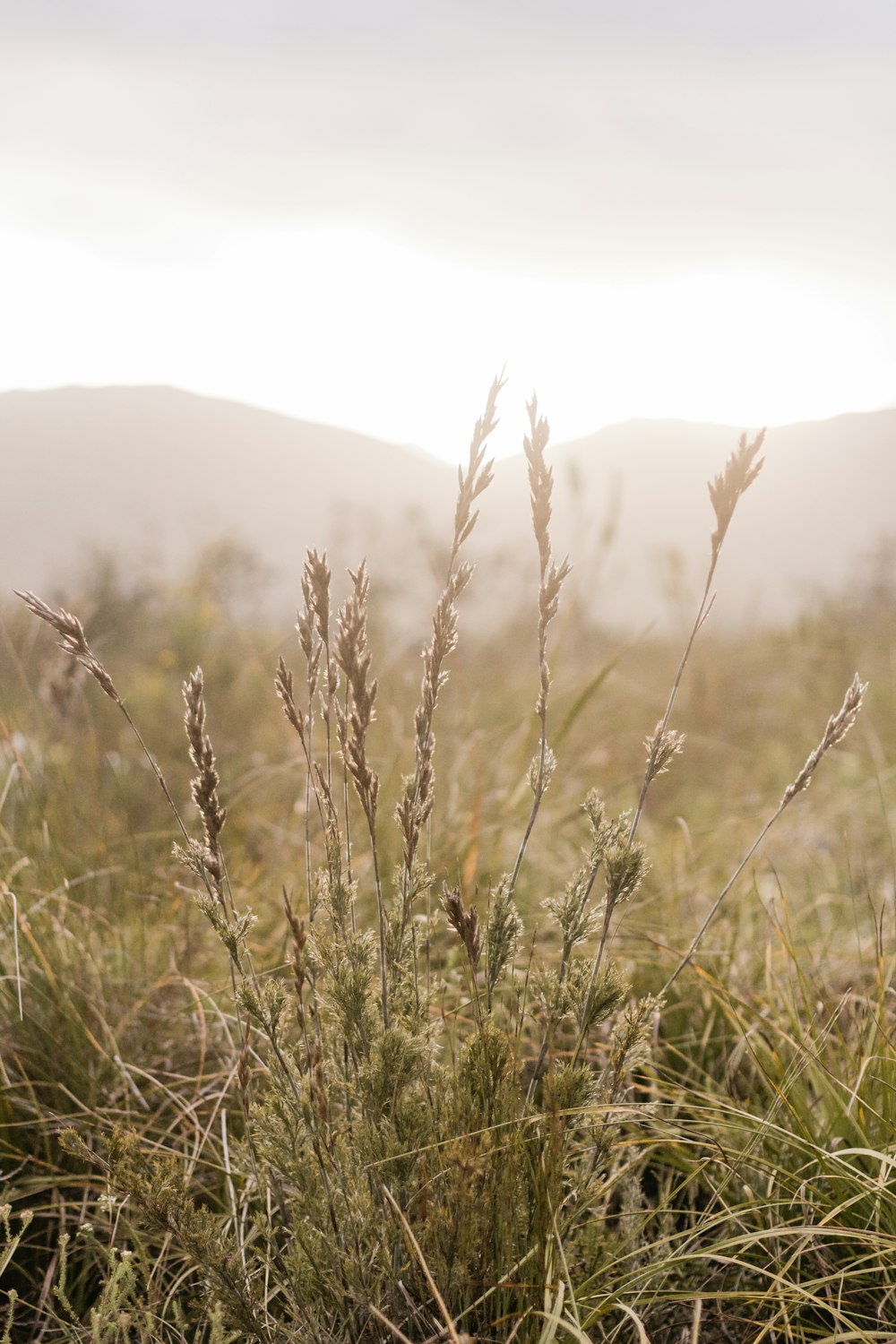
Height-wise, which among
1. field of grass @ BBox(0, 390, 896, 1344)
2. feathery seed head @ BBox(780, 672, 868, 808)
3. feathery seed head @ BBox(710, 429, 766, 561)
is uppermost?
feathery seed head @ BBox(710, 429, 766, 561)

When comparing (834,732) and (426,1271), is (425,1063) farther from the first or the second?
(834,732)

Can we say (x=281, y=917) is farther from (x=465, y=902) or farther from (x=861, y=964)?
(x=861, y=964)

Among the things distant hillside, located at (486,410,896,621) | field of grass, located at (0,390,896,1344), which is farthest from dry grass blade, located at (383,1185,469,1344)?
distant hillside, located at (486,410,896,621)

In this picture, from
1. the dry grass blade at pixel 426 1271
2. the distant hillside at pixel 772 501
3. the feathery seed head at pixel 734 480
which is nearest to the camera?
the dry grass blade at pixel 426 1271

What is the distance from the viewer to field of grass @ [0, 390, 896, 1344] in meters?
1.09

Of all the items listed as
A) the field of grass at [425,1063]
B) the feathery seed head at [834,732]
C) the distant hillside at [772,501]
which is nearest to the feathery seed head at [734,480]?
the field of grass at [425,1063]

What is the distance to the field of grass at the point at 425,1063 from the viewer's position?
1.09m

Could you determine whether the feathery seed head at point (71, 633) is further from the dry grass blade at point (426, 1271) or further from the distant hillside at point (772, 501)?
the distant hillside at point (772, 501)

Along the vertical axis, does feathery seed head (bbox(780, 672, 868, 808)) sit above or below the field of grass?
above

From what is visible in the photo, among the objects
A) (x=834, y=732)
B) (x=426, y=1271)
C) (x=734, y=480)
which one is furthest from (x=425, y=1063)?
(x=734, y=480)

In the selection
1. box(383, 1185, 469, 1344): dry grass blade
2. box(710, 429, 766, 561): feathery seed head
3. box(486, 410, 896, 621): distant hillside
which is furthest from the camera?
box(486, 410, 896, 621): distant hillside

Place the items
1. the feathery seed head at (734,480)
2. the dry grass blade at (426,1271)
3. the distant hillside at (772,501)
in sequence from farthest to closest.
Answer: the distant hillside at (772,501), the feathery seed head at (734,480), the dry grass blade at (426,1271)

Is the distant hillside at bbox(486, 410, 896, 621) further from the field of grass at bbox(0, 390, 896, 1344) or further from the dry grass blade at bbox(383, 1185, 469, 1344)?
the dry grass blade at bbox(383, 1185, 469, 1344)

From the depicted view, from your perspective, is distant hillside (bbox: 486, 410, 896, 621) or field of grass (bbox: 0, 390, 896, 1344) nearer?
field of grass (bbox: 0, 390, 896, 1344)
